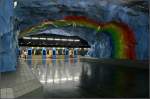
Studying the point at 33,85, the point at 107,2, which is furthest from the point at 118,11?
the point at 33,85

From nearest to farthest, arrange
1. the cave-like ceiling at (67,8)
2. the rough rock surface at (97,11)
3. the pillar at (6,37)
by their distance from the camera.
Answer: the pillar at (6,37), the cave-like ceiling at (67,8), the rough rock surface at (97,11)

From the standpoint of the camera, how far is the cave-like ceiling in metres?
22.0

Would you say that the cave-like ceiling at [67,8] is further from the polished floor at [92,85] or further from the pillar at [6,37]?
the polished floor at [92,85]

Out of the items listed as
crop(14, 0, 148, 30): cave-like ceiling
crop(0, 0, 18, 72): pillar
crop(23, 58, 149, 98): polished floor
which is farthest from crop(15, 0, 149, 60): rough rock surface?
crop(23, 58, 149, 98): polished floor

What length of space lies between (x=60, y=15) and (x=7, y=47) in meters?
12.9

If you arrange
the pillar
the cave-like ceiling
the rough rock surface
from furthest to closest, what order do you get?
the rough rock surface → the cave-like ceiling → the pillar

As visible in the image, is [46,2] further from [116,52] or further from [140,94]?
[140,94]

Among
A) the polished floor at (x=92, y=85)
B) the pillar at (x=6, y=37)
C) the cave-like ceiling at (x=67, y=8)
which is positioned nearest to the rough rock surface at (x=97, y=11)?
the cave-like ceiling at (x=67, y=8)

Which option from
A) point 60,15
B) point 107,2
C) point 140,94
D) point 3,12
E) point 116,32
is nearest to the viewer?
point 140,94

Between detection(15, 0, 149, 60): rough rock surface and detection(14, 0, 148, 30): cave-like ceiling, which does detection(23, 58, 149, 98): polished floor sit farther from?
detection(15, 0, 149, 60): rough rock surface

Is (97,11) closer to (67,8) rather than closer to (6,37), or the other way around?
(67,8)

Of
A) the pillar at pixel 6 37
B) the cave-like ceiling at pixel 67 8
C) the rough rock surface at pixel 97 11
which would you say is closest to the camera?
the pillar at pixel 6 37

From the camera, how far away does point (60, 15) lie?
87.9ft

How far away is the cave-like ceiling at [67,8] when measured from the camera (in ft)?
72.0
